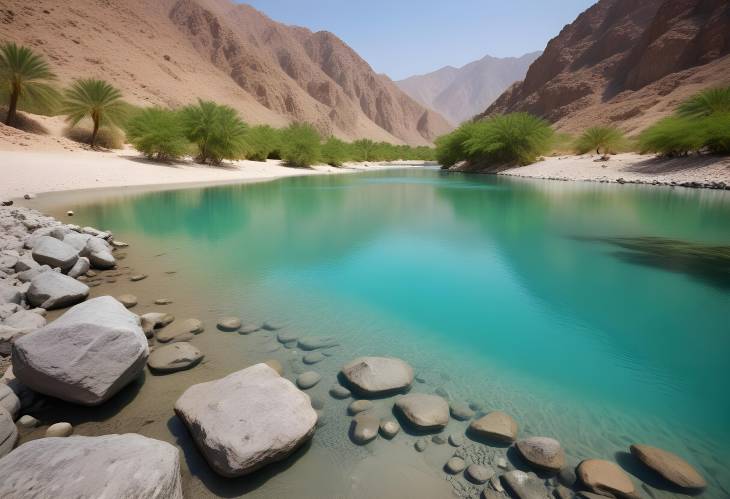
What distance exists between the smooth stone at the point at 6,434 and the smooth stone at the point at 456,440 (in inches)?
116

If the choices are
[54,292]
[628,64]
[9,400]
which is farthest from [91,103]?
[628,64]

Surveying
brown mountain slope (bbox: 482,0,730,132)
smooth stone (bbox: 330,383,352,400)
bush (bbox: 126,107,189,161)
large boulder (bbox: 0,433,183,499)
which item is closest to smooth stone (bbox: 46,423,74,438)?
large boulder (bbox: 0,433,183,499)

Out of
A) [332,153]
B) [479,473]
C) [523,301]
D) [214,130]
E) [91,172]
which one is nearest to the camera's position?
[479,473]

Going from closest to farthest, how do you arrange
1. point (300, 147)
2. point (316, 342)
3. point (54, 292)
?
1. point (316, 342)
2. point (54, 292)
3. point (300, 147)

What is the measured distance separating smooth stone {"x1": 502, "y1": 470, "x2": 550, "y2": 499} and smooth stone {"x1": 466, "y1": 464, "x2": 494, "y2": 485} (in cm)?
10

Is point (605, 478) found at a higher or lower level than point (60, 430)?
lower

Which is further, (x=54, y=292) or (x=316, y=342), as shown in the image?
(x=54, y=292)

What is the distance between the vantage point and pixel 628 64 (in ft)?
197

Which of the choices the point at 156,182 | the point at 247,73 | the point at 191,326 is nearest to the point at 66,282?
the point at 191,326

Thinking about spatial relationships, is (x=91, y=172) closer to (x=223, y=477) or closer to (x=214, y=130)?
(x=214, y=130)

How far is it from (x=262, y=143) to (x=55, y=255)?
119 ft

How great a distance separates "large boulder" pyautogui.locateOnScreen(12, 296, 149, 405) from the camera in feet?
9.55

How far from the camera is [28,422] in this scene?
2.83 m

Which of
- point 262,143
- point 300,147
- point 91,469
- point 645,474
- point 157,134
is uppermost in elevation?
point 262,143
